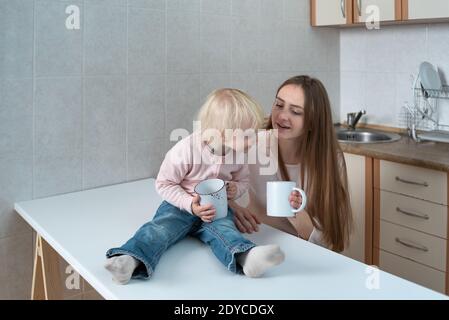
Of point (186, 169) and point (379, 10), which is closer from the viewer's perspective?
point (186, 169)

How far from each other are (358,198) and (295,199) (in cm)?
121

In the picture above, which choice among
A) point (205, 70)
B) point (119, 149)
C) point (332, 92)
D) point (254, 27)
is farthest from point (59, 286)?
point (332, 92)

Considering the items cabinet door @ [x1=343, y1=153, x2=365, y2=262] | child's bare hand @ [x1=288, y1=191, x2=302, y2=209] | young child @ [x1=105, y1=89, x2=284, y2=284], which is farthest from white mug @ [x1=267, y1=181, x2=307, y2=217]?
cabinet door @ [x1=343, y1=153, x2=365, y2=262]

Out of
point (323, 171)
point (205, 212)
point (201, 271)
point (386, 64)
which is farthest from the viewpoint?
point (386, 64)

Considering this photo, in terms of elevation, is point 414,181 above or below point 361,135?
below

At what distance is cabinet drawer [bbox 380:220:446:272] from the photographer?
224 centimetres

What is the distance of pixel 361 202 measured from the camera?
8.29ft

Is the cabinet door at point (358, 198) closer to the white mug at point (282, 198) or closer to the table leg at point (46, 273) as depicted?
the white mug at point (282, 198)

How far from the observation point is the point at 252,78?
2.60m

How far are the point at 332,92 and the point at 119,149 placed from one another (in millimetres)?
1425

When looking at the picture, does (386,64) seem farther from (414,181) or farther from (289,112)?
(289,112)

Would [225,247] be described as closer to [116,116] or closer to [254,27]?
[116,116]

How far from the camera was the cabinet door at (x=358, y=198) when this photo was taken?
251 centimetres

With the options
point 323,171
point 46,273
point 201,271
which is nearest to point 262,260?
point 201,271
